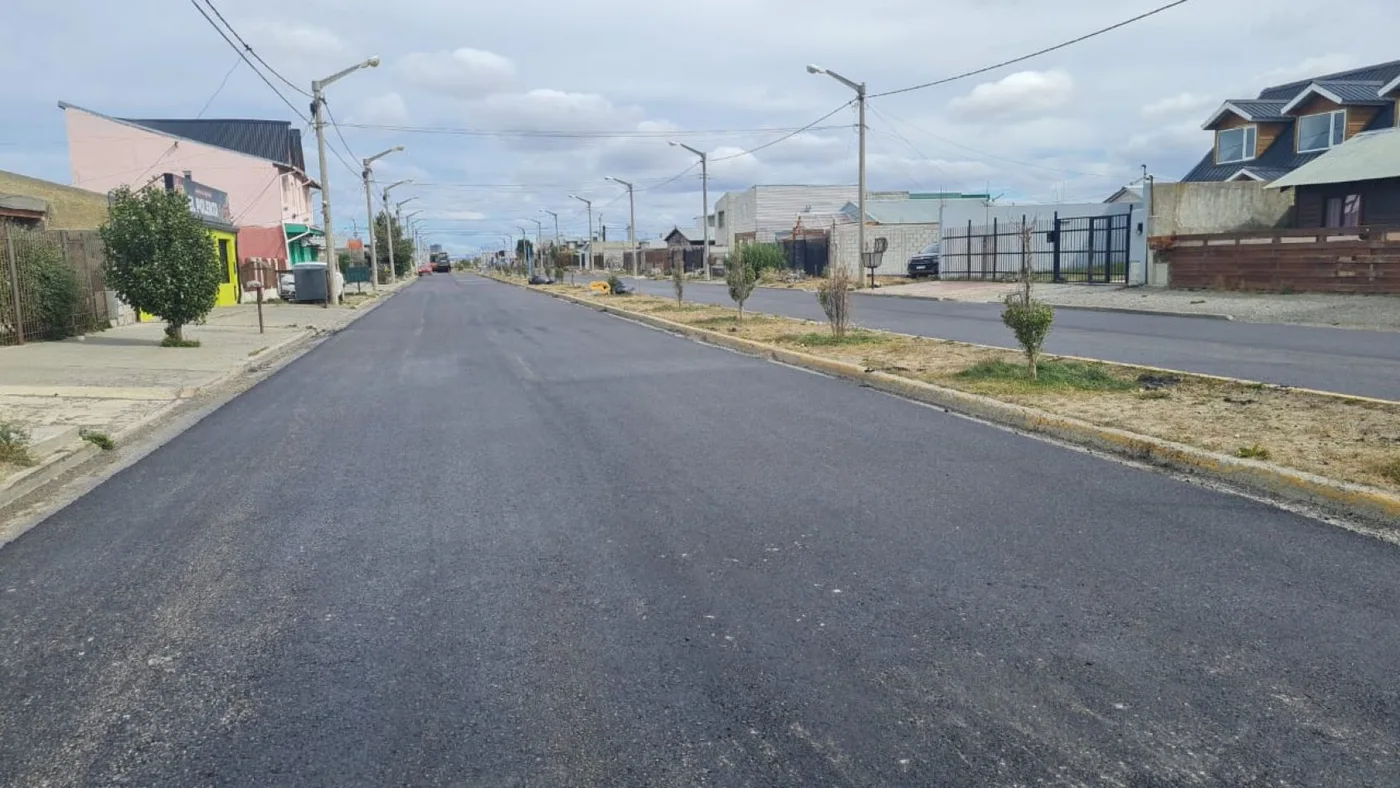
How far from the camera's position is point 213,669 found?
4016mm

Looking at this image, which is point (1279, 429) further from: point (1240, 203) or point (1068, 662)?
point (1240, 203)

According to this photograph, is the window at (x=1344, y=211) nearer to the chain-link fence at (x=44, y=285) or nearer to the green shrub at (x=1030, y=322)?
the green shrub at (x=1030, y=322)

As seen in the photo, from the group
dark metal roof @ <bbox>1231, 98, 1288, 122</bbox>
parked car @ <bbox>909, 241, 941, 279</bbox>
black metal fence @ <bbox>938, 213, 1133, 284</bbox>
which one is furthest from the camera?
parked car @ <bbox>909, 241, 941, 279</bbox>

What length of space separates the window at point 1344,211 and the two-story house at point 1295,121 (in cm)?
534

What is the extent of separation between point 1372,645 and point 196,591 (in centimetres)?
529

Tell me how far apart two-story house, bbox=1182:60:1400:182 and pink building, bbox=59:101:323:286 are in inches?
1552

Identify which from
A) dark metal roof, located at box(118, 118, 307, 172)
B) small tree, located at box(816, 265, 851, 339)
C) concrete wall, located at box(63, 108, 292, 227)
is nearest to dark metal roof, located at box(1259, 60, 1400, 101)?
small tree, located at box(816, 265, 851, 339)

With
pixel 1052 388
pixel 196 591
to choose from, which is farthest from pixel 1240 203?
pixel 196 591

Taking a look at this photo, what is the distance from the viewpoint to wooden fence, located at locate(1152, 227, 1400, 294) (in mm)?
22812

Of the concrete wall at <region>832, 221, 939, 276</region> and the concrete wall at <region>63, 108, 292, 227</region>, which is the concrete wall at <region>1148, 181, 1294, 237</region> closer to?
the concrete wall at <region>832, 221, 939, 276</region>

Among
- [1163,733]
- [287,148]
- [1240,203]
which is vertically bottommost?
[1163,733]

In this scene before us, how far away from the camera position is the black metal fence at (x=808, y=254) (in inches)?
2277

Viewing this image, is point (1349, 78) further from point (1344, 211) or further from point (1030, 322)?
point (1030, 322)

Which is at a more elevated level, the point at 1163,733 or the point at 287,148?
the point at 287,148
